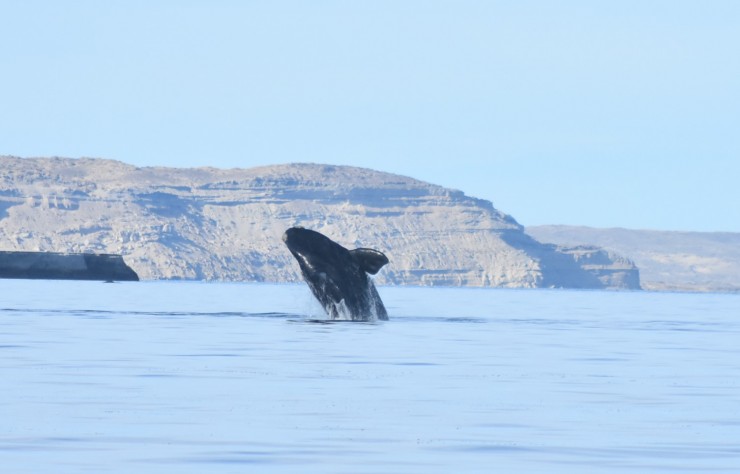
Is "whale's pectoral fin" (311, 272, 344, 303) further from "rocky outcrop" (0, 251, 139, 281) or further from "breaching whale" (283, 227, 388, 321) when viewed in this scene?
"rocky outcrop" (0, 251, 139, 281)

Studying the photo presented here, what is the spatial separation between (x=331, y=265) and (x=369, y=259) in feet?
2.99

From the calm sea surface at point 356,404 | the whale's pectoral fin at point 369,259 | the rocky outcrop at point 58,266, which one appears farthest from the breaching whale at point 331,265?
the rocky outcrop at point 58,266

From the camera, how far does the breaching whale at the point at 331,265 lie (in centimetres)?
3344

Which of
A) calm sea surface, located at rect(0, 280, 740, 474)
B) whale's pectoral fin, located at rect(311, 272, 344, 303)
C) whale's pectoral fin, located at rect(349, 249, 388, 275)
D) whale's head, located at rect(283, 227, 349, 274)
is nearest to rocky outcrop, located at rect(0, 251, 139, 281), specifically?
calm sea surface, located at rect(0, 280, 740, 474)

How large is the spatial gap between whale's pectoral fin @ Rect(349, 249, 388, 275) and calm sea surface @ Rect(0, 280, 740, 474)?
1.50 metres

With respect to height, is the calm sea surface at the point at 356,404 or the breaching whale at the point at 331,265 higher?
the breaching whale at the point at 331,265

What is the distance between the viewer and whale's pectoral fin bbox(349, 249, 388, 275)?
33312 mm

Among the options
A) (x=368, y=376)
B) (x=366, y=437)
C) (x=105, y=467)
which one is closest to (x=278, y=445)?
(x=366, y=437)

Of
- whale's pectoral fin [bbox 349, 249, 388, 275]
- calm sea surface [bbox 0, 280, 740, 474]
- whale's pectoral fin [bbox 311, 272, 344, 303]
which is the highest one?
whale's pectoral fin [bbox 349, 249, 388, 275]

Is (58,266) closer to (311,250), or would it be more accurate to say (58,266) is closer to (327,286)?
(327,286)

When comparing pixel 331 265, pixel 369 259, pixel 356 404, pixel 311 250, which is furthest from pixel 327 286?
pixel 356 404

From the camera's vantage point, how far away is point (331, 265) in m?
33.9

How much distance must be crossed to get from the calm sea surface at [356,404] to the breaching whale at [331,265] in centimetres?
88

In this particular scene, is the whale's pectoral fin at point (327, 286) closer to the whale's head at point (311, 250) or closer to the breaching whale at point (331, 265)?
the breaching whale at point (331, 265)
